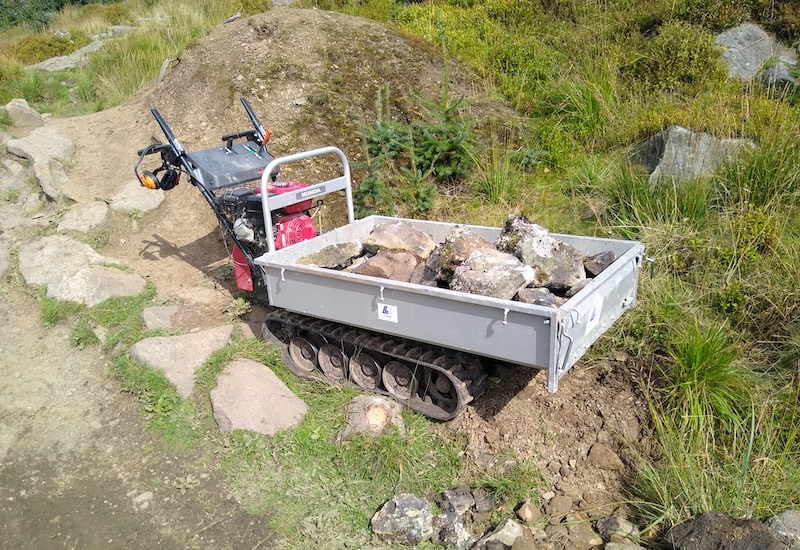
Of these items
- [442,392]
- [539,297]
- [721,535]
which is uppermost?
[539,297]

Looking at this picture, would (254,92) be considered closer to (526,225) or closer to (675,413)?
(526,225)

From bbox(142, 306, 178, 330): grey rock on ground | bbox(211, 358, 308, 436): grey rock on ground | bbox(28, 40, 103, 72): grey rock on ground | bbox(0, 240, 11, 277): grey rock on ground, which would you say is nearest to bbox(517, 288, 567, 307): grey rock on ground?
bbox(211, 358, 308, 436): grey rock on ground

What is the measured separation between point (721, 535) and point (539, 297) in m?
1.39

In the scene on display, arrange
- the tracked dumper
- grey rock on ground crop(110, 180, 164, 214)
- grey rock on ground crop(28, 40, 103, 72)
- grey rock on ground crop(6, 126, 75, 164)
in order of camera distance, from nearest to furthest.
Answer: the tracked dumper < grey rock on ground crop(110, 180, 164, 214) < grey rock on ground crop(6, 126, 75, 164) < grey rock on ground crop(28, 40, 103, 72)

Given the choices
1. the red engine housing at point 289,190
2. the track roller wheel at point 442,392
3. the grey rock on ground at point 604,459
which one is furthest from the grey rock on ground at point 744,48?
the track roller wheel at point 442,392

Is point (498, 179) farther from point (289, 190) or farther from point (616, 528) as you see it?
point (616, 528)

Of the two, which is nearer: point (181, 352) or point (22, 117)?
point (181, 352)

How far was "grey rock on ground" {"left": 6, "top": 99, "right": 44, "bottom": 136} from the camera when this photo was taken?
861 centimetres

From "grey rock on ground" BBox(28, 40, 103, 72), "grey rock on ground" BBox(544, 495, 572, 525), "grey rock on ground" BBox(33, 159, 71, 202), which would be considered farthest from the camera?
"grey rock on ground" BBox(28, 40, 103, 72)

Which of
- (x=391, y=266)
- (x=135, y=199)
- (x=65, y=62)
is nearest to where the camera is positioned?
(x=391, y=266)

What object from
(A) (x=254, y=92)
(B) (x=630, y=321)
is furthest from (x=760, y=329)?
(A) (x=254, y=92)

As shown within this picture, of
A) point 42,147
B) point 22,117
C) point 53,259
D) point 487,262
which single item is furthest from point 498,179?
point 22,117

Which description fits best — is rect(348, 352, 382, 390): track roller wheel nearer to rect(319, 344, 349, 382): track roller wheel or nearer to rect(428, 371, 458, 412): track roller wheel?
rect(319, 344, 349, 382): track roller wheel

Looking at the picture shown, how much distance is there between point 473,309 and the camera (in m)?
3.32
